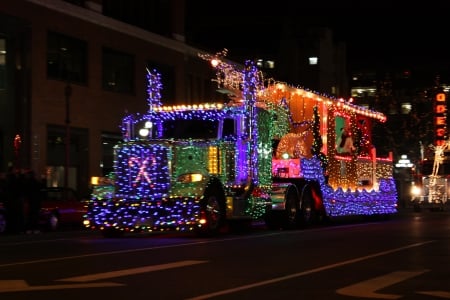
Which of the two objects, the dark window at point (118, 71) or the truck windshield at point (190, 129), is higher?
the dark window at point (118, 71)

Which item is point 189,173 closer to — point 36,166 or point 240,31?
point 36,166

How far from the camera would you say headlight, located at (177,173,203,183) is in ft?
58.3

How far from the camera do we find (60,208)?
24.2 metres

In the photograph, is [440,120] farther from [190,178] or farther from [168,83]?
[190,178]

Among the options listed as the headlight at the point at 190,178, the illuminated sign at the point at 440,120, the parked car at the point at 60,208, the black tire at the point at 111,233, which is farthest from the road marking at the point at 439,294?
the illuminated sign at the point at 440,120

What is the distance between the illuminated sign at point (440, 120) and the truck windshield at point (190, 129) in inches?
1119

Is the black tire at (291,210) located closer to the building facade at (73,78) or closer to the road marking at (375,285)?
the road marking at (375,285)

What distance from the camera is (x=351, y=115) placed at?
26.1 meters

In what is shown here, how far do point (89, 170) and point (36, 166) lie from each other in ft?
12.6

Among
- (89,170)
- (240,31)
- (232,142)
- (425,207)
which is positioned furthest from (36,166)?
(240,31)

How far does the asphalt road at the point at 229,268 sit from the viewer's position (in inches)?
375

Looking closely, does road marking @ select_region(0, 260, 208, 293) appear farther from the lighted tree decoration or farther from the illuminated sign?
the illuminated sign

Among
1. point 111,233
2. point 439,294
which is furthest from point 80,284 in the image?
point 111,233

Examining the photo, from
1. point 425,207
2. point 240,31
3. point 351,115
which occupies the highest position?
point 240,31
